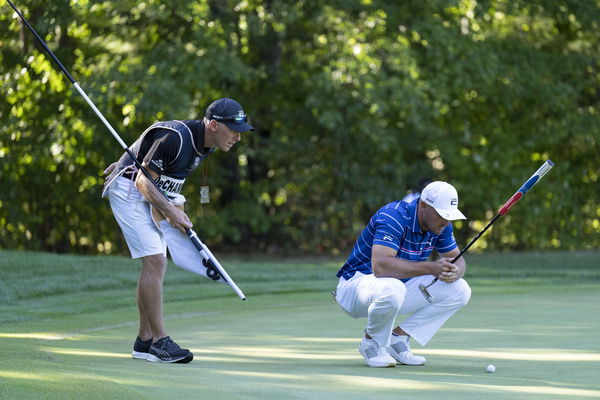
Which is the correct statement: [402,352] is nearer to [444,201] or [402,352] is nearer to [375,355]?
[375,355]

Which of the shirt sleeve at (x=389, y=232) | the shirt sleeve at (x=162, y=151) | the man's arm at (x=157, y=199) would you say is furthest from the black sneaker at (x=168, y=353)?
the shirt sleeve at (x=389, y=232)

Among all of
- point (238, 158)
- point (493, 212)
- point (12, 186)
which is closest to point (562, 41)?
point (493, 212)

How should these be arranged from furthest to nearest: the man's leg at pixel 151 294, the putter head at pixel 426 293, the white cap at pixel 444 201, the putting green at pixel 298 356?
1. the putter head at pixel 426 293
2. the man's leg at pixel 151 294
3. the white cap at pixel 444 201
4. the putting green at pixel 298 356

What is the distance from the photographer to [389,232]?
6.45 metres

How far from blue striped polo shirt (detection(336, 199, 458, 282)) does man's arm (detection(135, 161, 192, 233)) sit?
3.56 ft

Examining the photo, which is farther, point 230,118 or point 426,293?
point 426,293

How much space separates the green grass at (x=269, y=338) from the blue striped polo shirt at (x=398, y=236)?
0.63 m

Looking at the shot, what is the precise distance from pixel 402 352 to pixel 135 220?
180 centimetres

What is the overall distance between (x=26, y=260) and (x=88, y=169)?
208 inches

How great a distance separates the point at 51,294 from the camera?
1170 centimetres

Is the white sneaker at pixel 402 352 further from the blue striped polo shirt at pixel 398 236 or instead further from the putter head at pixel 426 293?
the blue striped polo shirt at pixel 398 236

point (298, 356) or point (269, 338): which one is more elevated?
point (298, 356)

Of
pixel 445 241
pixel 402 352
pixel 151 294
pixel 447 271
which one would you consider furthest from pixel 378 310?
pixel 151 294

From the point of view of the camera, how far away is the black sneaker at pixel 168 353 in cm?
635
